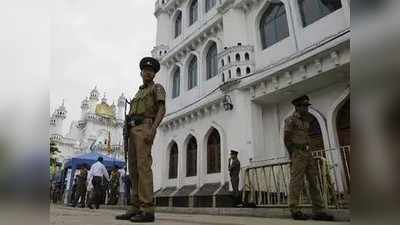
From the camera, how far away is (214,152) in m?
10.1

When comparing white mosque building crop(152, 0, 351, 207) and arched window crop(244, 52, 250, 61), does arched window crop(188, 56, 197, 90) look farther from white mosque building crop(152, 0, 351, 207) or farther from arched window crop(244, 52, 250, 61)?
arched window crop(244, 52, 250, 61)

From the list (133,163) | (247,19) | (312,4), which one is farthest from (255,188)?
(247,19)

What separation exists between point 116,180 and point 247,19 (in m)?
6.59

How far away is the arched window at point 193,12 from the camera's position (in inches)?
512

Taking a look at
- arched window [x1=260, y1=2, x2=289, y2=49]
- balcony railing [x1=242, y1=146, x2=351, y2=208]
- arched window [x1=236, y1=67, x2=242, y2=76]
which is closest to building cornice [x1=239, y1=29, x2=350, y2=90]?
arched window [x1=236, y1=67, x2=242, y2=76]

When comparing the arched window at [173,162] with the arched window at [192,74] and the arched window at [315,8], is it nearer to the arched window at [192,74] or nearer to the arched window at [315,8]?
the arched window at [192,74]

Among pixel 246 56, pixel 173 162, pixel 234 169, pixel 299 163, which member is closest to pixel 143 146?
pixel 299 163

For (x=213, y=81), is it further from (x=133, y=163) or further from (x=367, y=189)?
(x=367, y=189)

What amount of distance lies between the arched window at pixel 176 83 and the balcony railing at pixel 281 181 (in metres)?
7.09

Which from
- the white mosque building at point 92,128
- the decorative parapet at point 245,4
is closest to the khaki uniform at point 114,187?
the decorative parapet at point 245,4

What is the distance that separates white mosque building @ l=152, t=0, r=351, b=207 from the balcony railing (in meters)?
0.17

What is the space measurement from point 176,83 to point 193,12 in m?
3.07

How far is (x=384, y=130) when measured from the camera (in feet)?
1.86

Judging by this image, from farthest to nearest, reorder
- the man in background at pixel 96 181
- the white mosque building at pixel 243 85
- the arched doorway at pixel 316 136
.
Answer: the man in background at pixel 96 181
the arched doorway at pixel 316 136
the white mosque building at pixel 243 85
